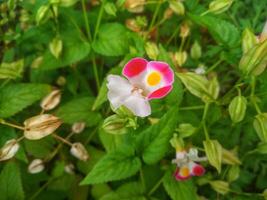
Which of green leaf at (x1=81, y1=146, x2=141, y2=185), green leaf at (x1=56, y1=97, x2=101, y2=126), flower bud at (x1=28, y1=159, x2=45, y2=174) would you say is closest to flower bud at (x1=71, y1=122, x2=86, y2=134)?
green leaf at (x1=56, y1=97, x2=101, y2=126)

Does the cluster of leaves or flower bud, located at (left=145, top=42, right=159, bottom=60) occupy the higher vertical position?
flower bud, located at (left=145, top=42, right=159, bottom=60)

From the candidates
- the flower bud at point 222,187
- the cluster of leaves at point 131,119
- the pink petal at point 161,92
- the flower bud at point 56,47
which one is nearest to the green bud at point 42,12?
the cluster of leaves at point 131,119

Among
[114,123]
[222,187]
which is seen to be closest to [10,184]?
[114,123]

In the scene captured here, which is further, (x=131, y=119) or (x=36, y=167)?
(x=36, y=167)

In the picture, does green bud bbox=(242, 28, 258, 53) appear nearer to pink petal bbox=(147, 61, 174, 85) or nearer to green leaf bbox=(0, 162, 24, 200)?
pink petal bbox=(147, 61, 174, 85)

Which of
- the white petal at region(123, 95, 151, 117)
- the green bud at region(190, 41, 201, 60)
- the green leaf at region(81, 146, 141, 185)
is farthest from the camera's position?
the green bud at region(190, 41, 201, 60)

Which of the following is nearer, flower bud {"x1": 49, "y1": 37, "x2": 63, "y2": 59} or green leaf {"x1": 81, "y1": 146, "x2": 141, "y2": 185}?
green leaf {"x1": 81, "y1": 146, "x2": 141, "y2": 185}

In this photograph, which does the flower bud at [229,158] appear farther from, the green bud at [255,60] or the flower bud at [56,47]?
the flower bud at [56,47]

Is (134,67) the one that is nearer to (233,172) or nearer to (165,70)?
(165,70)
